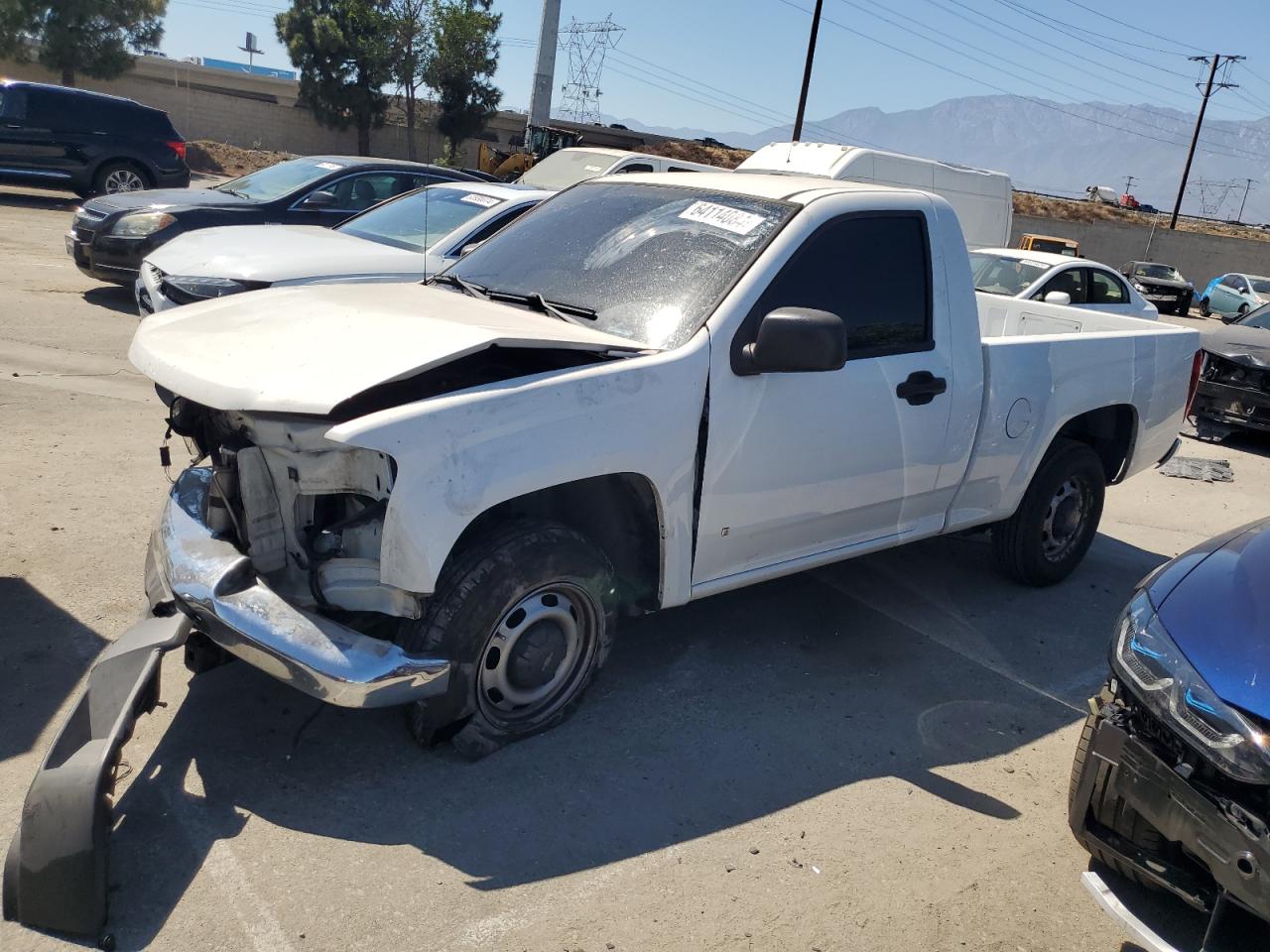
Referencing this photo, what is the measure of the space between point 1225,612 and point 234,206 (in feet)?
30.6

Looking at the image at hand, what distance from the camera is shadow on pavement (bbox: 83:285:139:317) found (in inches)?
405

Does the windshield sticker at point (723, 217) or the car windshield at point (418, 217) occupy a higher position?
the windshield sticker at point (723, 217)

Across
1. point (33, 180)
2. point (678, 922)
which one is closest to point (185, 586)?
point (678, 922)

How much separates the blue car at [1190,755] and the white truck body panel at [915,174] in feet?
30.6

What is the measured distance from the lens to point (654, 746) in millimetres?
3809

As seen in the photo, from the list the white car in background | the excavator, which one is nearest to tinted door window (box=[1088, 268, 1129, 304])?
the white car in background

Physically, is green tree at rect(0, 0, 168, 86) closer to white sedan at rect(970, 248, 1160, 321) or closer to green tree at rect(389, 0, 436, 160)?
green tree at rect(389, 0, 436, 160)

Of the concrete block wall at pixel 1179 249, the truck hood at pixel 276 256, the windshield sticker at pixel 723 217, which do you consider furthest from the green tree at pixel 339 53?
the windshield sticker at pixel 723 217

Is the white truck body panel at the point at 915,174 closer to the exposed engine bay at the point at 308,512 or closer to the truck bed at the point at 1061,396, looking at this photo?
the truck bed at the point at 1061,396

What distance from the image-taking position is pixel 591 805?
135 inches

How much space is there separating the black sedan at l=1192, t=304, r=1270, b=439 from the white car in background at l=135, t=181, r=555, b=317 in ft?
23.6

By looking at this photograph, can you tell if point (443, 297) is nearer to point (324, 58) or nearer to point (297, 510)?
point (297, 510)

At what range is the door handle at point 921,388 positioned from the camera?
4395mm

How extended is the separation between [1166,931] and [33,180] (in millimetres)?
18869
